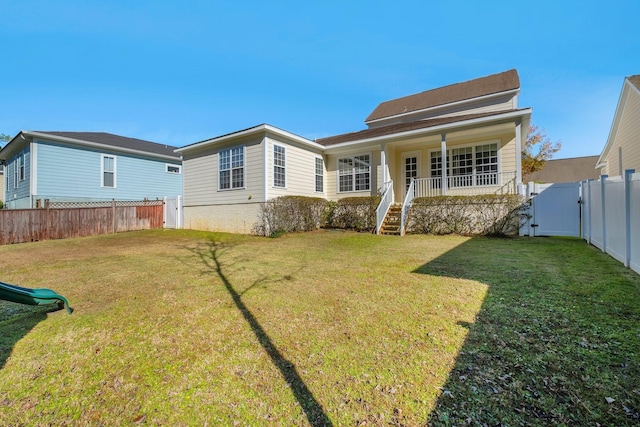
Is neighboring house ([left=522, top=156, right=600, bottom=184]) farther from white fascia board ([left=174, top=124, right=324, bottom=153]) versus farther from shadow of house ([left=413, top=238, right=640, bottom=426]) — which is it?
shadow of house ([left=413, top=238, right=640, bottom=426])

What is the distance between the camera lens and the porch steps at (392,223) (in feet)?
35.8

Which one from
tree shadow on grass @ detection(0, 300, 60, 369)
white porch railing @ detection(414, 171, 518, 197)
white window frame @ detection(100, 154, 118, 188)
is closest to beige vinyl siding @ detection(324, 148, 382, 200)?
white porch railing @ detection(414, 171, 518, 197)

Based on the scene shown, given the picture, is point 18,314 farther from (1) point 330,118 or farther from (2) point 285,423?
(1) point 330,118

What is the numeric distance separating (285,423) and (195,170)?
14249 millimetres

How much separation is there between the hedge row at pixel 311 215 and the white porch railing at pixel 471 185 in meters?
2.97

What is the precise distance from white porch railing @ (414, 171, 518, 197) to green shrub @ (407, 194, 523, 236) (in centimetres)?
117

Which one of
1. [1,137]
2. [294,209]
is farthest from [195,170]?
[1,137]

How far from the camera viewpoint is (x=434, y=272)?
16.5ft

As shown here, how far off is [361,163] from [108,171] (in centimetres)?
1448

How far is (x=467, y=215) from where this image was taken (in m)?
10.3

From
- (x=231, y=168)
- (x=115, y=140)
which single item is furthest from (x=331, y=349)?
(x=115, y=140)

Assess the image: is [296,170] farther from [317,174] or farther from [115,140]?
[115,140]

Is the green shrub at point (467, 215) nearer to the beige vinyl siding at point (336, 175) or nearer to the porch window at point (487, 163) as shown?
the porch window at point (487, 163)

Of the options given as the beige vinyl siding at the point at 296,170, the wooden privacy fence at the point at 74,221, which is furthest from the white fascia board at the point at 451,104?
the wooden privacy fence at the point at 74,221
